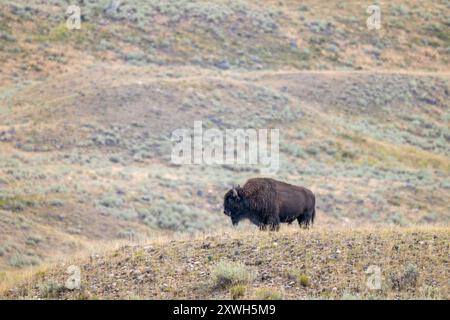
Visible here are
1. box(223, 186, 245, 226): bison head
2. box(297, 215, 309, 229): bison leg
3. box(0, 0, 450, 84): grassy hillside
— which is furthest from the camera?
box(0, 0, 450, 84): grassy hillside

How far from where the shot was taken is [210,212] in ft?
119

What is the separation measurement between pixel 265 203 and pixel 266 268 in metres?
3.78

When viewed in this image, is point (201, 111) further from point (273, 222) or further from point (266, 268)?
point (266, 268)

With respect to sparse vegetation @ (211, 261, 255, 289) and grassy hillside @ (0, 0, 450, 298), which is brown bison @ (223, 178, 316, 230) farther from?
sparse vegetation @ (211, 261, 255, 289)

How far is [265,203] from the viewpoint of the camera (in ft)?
54.3

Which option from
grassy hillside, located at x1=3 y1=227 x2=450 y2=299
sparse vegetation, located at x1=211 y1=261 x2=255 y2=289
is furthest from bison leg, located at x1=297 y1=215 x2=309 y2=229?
sparse vegetation, located at x1=211 y1=261 x2=255 y2=289

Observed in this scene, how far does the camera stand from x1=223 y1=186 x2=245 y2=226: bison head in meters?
16.7

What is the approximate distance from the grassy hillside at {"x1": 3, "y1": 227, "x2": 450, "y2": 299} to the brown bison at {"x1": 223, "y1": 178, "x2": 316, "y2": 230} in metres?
1.55

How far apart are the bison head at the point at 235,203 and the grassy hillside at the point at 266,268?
1804 mm

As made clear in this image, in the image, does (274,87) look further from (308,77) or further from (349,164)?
(349,164)

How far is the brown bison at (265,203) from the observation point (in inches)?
651

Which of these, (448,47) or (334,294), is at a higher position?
(448,47)

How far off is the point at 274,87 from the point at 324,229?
43.2 metres

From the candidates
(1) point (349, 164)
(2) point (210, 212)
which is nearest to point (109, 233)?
(2) point (210, 212)
